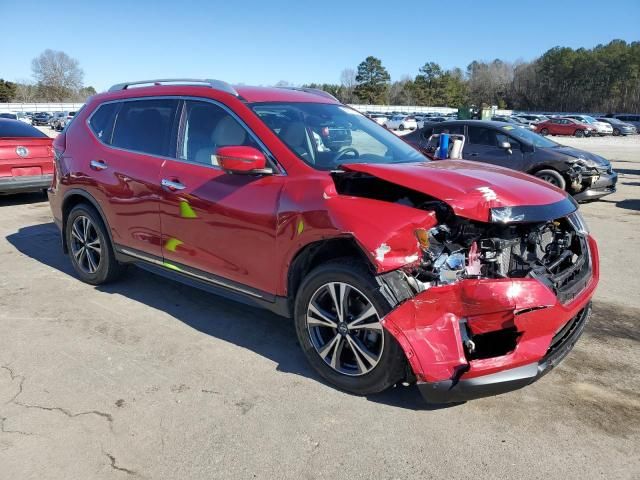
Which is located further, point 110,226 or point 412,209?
point 110,226

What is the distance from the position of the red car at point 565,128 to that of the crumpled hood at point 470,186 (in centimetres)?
3943

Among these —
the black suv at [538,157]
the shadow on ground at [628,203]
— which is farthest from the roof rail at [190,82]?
the shadow on ground at [628,203]

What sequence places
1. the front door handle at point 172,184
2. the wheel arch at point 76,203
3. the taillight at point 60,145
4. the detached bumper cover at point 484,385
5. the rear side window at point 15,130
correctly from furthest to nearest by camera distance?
1. the rear side window at point 15,130
2. the taillight at point 60,145
3. the wheel arch at point 76,203
4. the front door handle at point 172,184
5. the detached bumper cover at point 484,385

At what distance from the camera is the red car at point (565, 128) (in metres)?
38.9

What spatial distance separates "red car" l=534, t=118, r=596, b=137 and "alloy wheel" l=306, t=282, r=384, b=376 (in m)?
40.1

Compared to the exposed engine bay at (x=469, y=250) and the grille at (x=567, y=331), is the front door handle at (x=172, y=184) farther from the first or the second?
the grille at (x=567, y=331)

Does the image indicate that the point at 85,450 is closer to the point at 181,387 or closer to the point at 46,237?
the point at 181,387

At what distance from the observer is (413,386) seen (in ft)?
10.9

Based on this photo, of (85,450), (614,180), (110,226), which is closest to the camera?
(85,450)

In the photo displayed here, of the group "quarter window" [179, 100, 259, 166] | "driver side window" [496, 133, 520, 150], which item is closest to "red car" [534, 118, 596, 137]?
"driver side window" [496, 133, 520, 150]

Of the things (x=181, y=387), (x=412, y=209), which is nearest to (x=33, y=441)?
(x=181, y=387)

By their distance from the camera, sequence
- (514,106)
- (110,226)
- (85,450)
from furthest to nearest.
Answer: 1. (514,106)
2. (110,226)
3. (85,450)

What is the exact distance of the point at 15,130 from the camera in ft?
30.1

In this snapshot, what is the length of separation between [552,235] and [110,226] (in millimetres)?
3711
